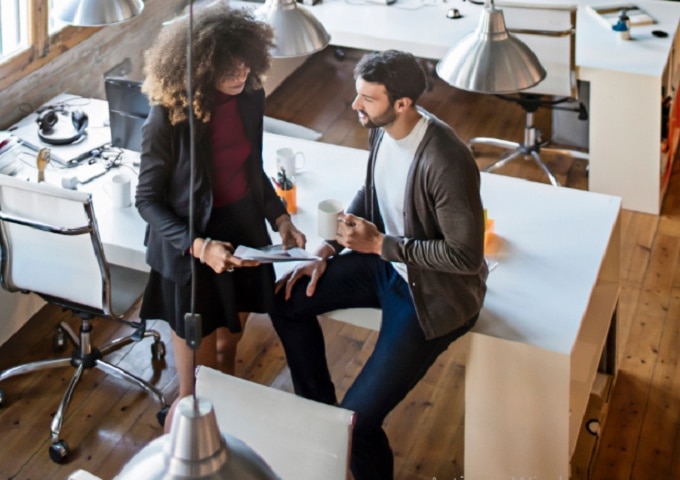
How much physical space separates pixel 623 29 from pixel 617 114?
45 centimetres

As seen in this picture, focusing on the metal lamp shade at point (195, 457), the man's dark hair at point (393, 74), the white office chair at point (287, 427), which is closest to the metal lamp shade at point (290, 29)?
the man's dark hair at point (393, 74)

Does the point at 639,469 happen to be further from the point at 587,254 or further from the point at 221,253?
the point at 221,253

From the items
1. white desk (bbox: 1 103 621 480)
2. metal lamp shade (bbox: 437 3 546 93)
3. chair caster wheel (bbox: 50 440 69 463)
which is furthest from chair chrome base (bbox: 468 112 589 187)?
chair caster wheel (bbox: 50 440 69 463)

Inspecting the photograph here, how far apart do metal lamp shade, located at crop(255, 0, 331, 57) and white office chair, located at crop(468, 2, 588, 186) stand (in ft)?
4.92

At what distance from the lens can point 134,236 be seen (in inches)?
140

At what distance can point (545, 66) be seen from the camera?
15.8 ft

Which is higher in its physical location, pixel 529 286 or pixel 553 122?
pixel 529 286

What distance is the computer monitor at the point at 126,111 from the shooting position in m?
4.01

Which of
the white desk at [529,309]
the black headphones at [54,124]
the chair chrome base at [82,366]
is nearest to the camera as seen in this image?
the white desk at [529,309]

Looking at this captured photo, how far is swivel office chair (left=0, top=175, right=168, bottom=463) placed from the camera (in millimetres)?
3334

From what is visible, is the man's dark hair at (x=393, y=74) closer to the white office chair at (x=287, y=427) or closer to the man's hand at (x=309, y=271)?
the man's hand at (x=309, y=271)

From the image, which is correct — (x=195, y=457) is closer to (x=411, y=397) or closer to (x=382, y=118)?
(x=382, y=118)

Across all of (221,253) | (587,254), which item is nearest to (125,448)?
(221,253)

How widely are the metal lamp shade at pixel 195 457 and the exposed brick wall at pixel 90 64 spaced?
126 inches
